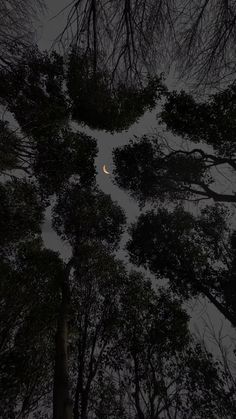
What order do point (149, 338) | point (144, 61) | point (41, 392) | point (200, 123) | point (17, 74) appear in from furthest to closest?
1. point (41, 392)
2. point (149, 338)
3. point (200, 123)
4. point (17, 74)
5. point (144, 61)

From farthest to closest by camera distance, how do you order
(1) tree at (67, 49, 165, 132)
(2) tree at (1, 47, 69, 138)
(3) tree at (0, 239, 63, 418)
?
(3) tree at (0, 239, 63, 418) < (1) tree at (67, 49, 165, 132) < (2) tree at (1, 47, 69, 138)

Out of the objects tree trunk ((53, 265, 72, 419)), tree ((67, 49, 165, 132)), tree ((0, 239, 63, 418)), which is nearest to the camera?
tree trunk ((53, 265, 72, 419))

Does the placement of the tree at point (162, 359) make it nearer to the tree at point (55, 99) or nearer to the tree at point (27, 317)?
the tree at point (27, 317)

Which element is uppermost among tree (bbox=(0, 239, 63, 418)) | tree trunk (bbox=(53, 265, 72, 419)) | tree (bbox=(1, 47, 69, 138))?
tree (bbox=(1, 47, 69, 138))

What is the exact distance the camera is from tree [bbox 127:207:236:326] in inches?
416

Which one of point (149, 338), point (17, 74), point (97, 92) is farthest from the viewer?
point (149, 338)

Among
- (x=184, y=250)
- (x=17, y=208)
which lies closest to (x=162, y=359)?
(x=184, y=250)

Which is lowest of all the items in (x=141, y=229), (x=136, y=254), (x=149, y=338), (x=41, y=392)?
(x=41, y=392)

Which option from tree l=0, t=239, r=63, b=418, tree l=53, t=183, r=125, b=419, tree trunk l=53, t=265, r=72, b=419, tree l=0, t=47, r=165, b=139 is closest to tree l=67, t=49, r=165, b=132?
tree l=0, t=47, r=165, b=139

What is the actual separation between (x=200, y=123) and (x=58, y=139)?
14.5 ft

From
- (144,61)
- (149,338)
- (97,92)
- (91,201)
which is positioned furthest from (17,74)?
(149,338)

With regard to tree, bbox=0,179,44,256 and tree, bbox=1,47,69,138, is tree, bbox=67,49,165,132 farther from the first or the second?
tree, bbox=0,179,44,256

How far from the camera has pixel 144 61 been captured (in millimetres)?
3629

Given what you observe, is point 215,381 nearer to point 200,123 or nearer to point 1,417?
point 1,417
